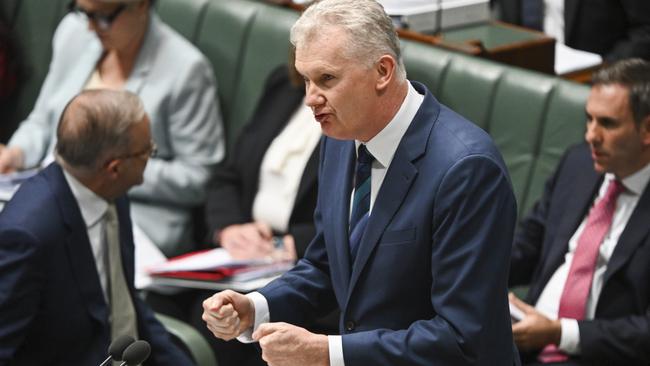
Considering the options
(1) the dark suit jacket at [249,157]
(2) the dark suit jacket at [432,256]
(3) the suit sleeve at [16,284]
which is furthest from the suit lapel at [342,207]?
(1) the dark suit jacket at [249,157]

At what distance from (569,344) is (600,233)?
0.34 metres

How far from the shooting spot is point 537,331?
3324 mm

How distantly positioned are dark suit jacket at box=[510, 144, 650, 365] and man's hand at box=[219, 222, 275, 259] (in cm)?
94

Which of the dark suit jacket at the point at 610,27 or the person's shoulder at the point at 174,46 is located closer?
the dark suit jacket at the point at 610,27

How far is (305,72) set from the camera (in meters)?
2.20

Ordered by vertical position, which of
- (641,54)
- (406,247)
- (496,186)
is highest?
(496,186)

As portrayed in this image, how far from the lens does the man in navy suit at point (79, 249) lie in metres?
2.84

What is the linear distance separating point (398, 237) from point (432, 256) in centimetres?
8

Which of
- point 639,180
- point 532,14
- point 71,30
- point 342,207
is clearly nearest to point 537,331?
point 639,180

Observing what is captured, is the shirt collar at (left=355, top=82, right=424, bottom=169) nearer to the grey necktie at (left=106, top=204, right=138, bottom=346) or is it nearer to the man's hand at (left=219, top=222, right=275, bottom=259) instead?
the grey necktie at (left=106, top=204, right=138, bottom=346)

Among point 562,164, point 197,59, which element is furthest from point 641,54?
point 197,59

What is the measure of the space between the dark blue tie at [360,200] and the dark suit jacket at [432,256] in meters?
0.02

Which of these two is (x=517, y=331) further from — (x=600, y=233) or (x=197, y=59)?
(x=197, y=59)

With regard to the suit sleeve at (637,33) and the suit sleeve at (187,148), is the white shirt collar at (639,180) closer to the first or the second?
the suit sleeve at (637,33)
